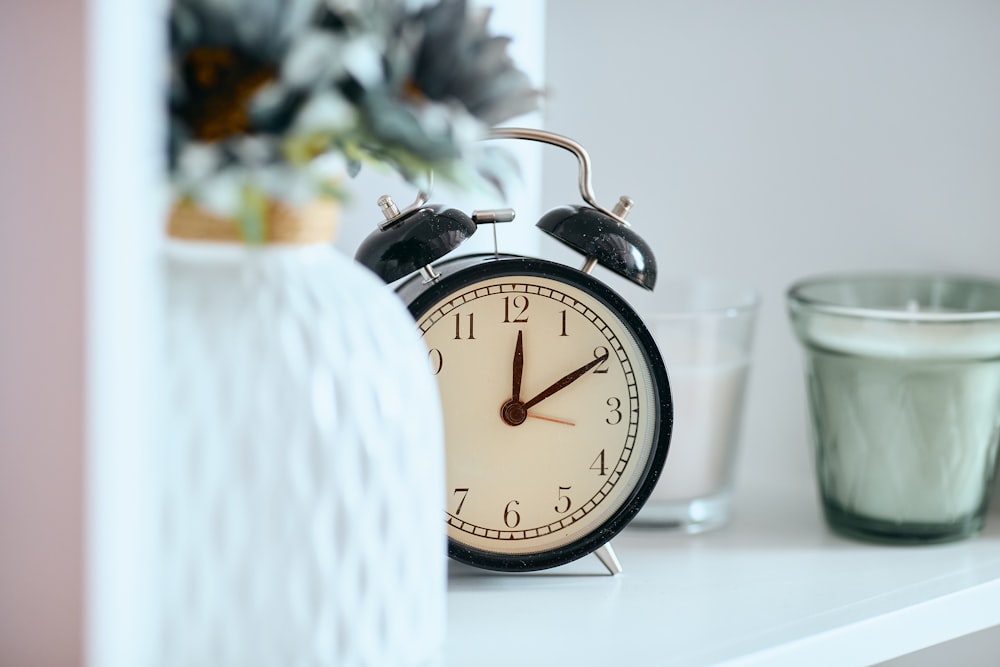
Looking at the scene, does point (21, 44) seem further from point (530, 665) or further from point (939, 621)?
point (939, 621)

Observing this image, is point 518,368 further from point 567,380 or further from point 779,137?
point 779,137

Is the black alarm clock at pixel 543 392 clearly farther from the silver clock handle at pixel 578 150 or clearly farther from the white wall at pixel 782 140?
the white wall at pixel 782 140

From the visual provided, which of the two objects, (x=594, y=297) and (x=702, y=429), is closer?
(x=594, y=297)

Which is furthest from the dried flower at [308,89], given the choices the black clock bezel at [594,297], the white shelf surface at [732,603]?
the white shelf surface at [732,603]

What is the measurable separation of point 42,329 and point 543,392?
1.17 ft

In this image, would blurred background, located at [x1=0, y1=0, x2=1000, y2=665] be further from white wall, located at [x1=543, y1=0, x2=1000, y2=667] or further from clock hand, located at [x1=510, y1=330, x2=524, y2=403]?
clock hand, located at [x1=510, y1=330, x2=524, y2=403]

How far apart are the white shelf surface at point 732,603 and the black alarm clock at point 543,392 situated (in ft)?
0.14

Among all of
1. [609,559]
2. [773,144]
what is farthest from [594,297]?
[773,144]

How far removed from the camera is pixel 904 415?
0.86 m

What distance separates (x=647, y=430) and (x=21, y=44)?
1.50 ft

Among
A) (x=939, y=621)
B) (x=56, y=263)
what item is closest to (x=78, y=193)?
(x=56, y=263)

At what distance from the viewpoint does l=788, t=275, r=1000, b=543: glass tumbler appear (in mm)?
842

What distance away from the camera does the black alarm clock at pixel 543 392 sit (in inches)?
29.1

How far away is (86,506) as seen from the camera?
18.4 inches
